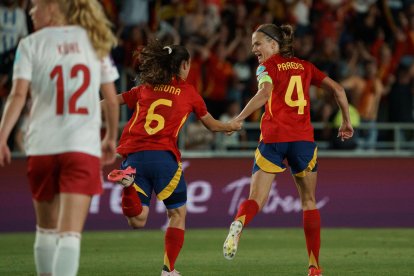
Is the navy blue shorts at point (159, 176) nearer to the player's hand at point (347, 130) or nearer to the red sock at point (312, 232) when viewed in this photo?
the red sock at point (312, 232)

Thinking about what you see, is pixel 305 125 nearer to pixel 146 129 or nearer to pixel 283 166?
pixel 283 166

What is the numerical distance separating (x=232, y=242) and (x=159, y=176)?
38.9 inches

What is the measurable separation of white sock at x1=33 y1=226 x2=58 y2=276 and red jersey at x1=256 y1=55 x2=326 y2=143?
3599 mm

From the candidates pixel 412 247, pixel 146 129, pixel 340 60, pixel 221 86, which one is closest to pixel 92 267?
pixel 146 129

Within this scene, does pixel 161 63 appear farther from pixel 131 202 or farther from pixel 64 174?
pixel 64 174

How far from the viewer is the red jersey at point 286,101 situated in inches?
393

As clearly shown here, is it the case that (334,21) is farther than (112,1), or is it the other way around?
(334,21)

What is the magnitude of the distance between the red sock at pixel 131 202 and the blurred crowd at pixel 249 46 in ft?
24.8

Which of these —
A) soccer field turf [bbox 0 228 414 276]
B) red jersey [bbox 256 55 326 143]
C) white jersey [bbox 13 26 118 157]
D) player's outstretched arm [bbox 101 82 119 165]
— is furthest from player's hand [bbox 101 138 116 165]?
soccer field turf [bbox 0 228 414 276]

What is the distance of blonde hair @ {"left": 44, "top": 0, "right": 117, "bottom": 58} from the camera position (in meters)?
6.77

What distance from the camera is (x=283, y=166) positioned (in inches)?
399

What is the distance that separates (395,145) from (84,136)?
12137 mm

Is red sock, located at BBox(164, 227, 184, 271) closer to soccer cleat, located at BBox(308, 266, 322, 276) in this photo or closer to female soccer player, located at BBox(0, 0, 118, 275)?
soccer cleat, located at BBox(308, 266, 322, 276)

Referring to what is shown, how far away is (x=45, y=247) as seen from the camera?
691 centimetres
